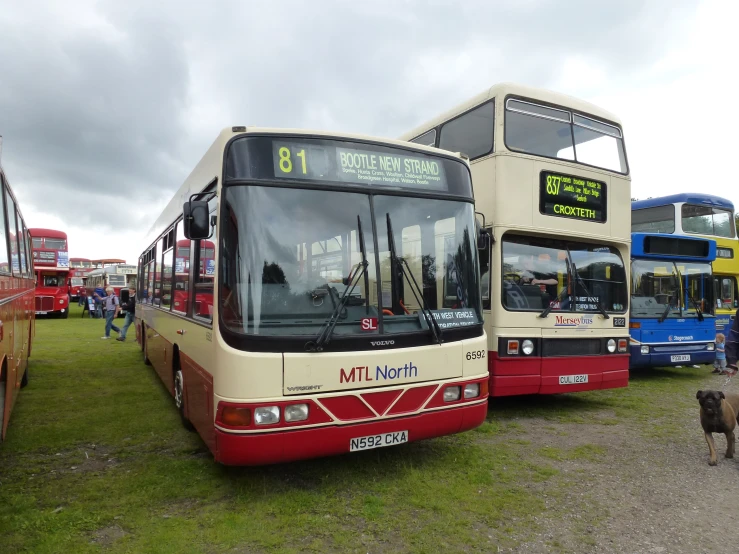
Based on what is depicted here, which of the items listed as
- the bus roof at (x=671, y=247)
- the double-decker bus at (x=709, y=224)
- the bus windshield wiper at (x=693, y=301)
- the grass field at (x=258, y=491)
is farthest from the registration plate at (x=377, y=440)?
the double-decker bus at (x=709, y=224)

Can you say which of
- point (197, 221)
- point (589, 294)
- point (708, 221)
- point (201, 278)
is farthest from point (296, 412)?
point (708, 221)

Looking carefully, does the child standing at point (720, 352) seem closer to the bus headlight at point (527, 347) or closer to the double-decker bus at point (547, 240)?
the double-decker bus at point (547, 240)

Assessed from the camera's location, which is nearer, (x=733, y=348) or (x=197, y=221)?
(x=197, y=221)

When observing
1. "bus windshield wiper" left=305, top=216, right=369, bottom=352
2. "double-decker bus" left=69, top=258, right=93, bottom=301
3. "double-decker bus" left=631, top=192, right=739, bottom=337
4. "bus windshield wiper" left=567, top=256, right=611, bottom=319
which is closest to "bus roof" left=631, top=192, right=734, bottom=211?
"double-decker bus" left=631, top=192, right=739, bottom=337

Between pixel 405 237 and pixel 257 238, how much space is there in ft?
4.39

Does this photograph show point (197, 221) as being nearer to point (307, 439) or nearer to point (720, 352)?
point (307, 439)

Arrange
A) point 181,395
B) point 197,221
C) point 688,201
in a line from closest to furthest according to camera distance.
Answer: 1. point 197,221
2. point 181,395
3. point 688,201

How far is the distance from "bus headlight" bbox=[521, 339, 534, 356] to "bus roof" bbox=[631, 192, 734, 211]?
8.82 meters

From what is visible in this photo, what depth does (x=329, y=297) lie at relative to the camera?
170 inches

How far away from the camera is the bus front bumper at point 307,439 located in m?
4.02

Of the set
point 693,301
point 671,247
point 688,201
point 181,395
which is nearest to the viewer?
point 181,395

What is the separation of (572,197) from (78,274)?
2017 inches

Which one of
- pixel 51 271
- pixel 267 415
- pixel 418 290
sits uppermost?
pixel 51 271

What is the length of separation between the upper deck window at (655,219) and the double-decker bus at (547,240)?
635cm
